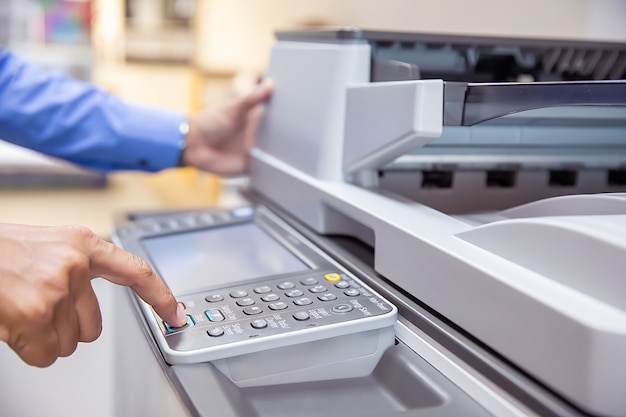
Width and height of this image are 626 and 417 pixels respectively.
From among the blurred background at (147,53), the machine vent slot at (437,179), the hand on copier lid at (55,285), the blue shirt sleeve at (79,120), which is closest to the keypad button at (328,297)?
the hand on copier lid at (55,285)

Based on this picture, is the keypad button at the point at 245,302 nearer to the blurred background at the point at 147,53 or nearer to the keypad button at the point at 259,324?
the keypad button at the point at 259,324

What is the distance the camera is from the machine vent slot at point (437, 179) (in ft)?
2.17

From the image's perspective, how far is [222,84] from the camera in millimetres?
3031

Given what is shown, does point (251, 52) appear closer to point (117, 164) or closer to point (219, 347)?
point (117, 164)

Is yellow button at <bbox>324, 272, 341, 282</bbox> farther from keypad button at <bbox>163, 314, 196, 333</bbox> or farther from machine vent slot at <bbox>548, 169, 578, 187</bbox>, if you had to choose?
machine vent slot at <bbox>548, 169, 578, 187</bbox>

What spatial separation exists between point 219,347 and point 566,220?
0.23 metres

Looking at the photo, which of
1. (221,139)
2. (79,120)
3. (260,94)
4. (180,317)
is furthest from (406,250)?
(79,120)

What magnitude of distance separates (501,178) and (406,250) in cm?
27

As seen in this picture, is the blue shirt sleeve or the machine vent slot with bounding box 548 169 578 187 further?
the blue shirt sleeve

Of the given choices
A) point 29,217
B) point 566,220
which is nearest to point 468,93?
point 566,220

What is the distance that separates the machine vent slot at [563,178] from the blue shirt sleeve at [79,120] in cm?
58

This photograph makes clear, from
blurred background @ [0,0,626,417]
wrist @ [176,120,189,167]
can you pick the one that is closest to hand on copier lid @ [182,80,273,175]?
wrist @ [176,120,189,167]

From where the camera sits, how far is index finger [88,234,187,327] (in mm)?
411

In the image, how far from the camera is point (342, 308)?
17.8 inches
